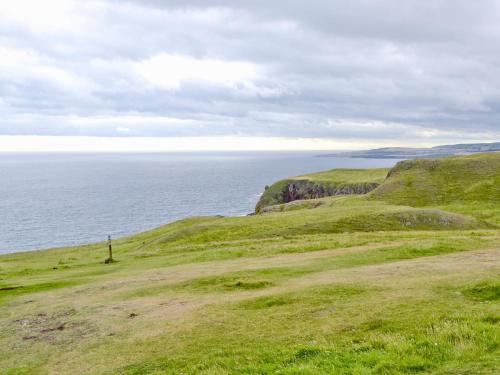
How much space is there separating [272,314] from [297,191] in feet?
523

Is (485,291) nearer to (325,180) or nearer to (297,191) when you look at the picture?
(325,180)

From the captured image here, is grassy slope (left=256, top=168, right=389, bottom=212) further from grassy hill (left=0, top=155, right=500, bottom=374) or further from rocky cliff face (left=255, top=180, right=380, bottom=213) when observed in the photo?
grassy hill (left=0, top=155, right=500, bottom=374)

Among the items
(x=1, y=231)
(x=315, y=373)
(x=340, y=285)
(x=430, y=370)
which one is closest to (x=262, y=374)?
(x=315, y=373)

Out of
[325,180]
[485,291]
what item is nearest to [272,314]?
[485,291]

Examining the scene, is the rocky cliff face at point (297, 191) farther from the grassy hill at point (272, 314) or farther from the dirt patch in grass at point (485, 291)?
the dirt patch in grass at point (485, 291)

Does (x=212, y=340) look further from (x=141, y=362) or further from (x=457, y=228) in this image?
(x=457, y=228)

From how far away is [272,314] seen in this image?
21969 millimetres

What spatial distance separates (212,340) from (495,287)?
13367 millimetres

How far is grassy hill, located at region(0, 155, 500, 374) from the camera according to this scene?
52.1 feet

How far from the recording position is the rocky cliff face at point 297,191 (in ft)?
538

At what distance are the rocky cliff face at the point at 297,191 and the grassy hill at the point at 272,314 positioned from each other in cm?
11736

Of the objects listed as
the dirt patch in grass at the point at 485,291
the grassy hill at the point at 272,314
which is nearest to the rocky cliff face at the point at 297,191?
the grassy hill at the point at 272,314

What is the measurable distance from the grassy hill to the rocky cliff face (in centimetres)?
11736

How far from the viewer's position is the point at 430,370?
45.3 feet
